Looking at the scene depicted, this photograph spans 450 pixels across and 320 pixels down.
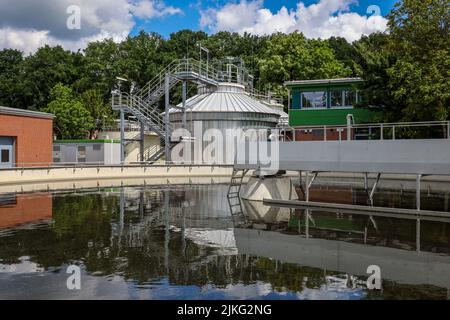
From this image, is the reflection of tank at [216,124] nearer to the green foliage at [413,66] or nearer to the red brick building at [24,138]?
the red brick building at [24,138]

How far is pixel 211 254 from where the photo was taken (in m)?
13.6

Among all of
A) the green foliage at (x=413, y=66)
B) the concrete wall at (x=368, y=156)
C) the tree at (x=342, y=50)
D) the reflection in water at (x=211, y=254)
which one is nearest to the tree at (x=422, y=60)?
the green foliage at (x=413, y=66)

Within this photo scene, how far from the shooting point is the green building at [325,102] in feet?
128

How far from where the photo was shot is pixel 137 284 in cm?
1048

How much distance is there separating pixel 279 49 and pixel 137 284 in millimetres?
63149

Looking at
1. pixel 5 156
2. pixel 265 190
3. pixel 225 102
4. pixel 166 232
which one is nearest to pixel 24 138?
pixel 5 156

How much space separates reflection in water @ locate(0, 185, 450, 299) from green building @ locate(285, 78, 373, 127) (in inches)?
735

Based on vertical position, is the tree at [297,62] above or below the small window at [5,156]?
above

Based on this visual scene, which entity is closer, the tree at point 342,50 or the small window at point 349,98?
the small window at point 349,98

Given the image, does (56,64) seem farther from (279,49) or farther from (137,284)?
(137,284)

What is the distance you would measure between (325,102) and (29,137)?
87.4ft

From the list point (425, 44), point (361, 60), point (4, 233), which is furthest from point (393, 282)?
point (361, 60)

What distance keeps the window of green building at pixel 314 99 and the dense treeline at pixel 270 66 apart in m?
3.59

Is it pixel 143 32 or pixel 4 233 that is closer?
pixel 4 233
